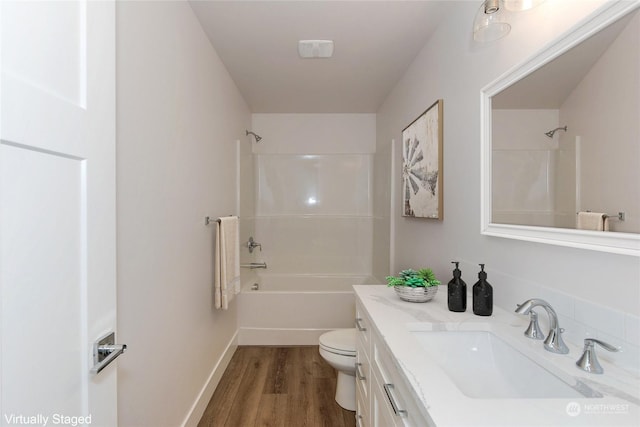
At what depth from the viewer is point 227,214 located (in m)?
2.73

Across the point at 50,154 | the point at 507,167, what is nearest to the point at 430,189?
the point at 507,167

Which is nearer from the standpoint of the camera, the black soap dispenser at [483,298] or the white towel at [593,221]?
the white towel at [593,221]

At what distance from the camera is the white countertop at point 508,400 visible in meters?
0.65

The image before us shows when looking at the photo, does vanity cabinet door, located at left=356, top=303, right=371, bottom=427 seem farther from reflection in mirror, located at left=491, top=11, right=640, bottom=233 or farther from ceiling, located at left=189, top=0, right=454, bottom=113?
ceiling, located at left=189, top=0, right=454, bottom=113

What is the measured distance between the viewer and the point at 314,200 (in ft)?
13.3

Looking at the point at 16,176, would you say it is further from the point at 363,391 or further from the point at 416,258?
the point at 416,258

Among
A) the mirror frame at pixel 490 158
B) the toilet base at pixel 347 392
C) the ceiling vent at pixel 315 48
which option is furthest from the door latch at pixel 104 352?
the ceiling vent at pixel 315 48

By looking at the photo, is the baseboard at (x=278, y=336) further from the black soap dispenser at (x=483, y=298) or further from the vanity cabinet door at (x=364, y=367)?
the black soap dispenser at (x=483, y=298)

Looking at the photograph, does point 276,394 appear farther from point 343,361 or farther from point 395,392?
point 395,392

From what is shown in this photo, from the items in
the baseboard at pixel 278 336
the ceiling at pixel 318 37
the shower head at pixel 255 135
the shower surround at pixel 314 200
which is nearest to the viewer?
the ceiling at pixel 318 37

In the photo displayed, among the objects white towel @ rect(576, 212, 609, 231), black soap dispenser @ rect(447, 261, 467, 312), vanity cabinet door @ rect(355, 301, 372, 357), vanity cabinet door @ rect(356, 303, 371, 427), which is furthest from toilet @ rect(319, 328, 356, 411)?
white towel @ rect(576, 212, 609, 231)

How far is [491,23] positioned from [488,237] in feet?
2.93

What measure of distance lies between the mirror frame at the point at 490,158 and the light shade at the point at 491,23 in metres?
0.17

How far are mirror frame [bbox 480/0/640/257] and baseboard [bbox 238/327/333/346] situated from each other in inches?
87.9
